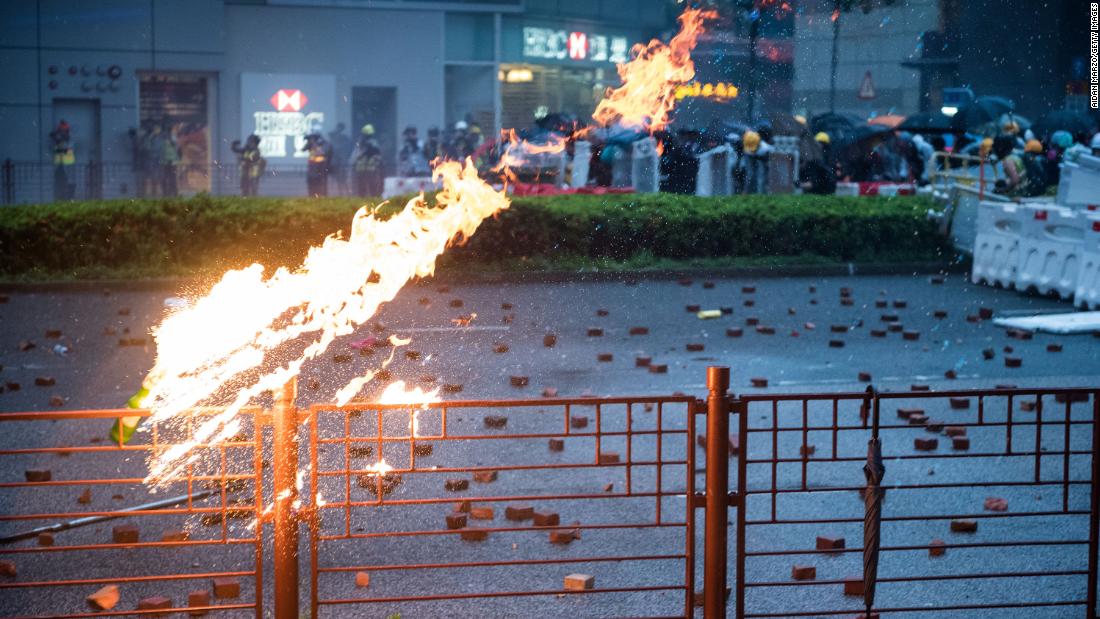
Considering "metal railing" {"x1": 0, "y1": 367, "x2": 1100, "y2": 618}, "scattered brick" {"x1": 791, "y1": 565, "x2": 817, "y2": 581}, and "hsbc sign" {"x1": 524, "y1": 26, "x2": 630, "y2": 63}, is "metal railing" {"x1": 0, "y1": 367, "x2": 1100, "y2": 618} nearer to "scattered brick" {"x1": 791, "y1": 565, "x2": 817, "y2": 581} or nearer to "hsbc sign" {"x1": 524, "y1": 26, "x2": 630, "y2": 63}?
"scattered brick" {"x1": 791, "y1": 565, "x2": 817, "y2": 581}

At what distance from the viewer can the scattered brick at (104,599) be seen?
543cm

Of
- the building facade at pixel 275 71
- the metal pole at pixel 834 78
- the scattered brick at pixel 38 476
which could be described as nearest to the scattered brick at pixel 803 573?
the scattered brick at pixel 38 476

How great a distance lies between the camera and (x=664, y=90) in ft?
61.2

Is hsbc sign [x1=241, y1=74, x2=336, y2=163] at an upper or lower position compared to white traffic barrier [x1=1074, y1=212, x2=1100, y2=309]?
upper

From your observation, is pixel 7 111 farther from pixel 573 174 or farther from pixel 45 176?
pixel 573 174

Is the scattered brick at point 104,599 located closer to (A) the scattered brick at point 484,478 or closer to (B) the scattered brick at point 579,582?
(B) the scattered brick at point 579,582

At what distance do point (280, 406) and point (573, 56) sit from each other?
39.6 meters

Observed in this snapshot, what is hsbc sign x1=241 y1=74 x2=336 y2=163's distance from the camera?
37.8 meters

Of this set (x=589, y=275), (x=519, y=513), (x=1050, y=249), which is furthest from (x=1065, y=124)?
(x=519, y=513)

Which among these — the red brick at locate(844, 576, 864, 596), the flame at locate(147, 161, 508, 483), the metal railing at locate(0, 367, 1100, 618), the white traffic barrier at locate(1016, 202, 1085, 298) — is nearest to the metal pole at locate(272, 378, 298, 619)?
the metal railing at locate(0, 367, 1100, 618)

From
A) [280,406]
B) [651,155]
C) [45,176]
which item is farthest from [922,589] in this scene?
A: [45,176]

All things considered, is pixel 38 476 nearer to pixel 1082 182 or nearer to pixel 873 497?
pixel 873 497

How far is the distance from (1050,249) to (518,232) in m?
6.37

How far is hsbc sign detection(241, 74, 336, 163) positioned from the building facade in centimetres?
4
